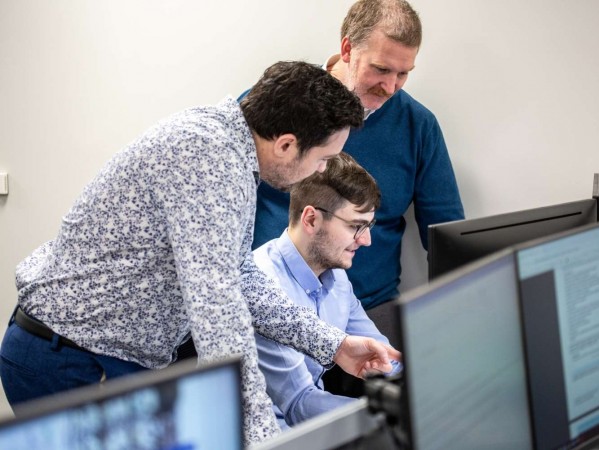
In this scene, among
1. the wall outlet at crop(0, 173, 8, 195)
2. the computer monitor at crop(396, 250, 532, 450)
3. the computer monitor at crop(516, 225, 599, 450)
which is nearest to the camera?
the computer monitor at crop(396, 250, 532, 450)

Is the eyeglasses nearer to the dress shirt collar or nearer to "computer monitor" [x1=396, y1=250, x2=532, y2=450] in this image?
the dress shirt collar

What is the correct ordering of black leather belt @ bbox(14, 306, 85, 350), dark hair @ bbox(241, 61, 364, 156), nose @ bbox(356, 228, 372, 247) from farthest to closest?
nose @ bbox(356, 228, 372, 247) → black leather belt @ bbox(14, 306, 85, 350) → dark hair @ bbox(241, 61, 364, 156)

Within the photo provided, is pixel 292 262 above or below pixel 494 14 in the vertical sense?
below

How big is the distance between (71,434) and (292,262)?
1446mm

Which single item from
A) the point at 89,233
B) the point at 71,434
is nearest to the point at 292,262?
the point at 89,233

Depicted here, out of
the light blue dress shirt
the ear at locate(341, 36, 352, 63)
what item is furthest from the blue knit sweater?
the light blue dress shirt

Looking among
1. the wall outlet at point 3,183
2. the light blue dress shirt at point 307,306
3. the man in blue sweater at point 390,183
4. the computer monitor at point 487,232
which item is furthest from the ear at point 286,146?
the wall outlet at point 3,183

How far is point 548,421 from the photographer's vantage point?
1093 millimetres

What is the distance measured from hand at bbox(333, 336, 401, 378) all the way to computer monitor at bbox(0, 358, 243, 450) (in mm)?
976

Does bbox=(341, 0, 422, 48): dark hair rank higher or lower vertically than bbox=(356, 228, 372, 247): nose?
higher

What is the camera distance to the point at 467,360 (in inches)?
35.3

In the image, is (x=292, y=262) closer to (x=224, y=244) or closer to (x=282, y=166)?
(x=282, y=166)

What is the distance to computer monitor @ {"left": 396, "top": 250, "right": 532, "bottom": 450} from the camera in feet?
2.63

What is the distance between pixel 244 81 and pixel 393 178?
2.70ft
